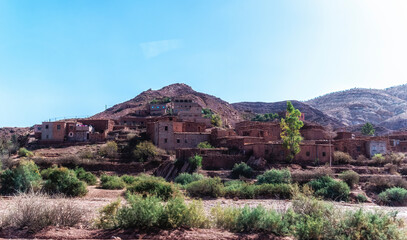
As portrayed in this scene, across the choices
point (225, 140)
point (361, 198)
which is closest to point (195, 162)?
point (225, 140)

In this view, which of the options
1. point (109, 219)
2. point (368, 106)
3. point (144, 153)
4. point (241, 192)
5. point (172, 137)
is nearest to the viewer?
point (109, 219)

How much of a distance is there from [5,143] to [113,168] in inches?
738

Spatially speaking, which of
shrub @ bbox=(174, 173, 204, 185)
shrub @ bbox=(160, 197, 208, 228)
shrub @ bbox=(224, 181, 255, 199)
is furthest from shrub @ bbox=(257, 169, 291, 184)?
shrub @ bbox=(160, 197, 208, 228)

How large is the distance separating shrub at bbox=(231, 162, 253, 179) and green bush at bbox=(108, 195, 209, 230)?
14.7 m

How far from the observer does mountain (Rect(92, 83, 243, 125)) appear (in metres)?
65.3

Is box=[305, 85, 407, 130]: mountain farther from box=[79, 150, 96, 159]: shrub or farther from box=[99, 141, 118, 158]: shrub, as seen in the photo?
box=[79, 150, 96, 159]: shrub

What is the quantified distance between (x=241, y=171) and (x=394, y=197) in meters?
9.54

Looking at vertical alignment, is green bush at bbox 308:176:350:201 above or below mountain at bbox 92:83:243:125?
below

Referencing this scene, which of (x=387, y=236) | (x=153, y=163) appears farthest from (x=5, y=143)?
(x=387, y=236)

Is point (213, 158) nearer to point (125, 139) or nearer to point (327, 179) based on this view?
point (327, 179)

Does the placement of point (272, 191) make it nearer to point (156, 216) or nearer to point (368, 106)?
point (156, 216)

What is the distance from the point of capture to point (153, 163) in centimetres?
2683

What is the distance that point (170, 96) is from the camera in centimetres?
7719

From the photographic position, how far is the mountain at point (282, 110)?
3187 inches
